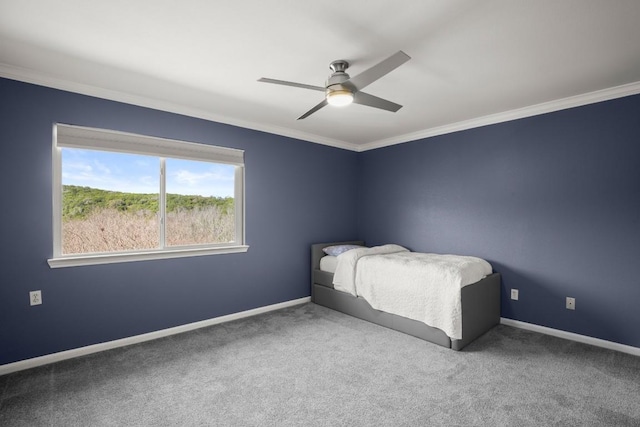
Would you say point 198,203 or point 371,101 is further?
point 198,203

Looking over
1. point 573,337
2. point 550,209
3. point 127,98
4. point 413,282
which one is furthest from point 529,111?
point 127,98

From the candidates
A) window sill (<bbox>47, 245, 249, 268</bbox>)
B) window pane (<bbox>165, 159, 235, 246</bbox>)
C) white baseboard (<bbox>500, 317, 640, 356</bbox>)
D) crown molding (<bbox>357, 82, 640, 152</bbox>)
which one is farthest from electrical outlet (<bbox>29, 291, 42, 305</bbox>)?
white baseboard (<bbox>500, 317, 640, 356</bbox>)

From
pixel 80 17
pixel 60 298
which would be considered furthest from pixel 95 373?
pixel 80 17

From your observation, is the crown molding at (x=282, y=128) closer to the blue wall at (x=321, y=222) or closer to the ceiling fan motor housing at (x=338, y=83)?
the blue wall at (x=321, y=222)

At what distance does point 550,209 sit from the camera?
3252mm

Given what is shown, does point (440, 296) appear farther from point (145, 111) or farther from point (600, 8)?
point (145, 111)

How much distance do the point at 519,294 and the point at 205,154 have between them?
379cm

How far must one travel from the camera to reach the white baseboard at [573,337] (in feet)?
9.21

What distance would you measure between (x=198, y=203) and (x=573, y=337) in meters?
4.11

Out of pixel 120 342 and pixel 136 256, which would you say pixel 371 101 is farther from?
pixel 120 342

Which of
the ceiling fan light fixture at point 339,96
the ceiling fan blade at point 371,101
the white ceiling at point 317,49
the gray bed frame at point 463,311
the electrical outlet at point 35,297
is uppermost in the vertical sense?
the white ceiling at point 317,49

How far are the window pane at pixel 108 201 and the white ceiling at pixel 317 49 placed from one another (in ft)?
2.00

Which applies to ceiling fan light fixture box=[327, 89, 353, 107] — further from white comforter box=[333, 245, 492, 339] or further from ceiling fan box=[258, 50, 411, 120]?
white comforter box=[333, 245, 492, 339]

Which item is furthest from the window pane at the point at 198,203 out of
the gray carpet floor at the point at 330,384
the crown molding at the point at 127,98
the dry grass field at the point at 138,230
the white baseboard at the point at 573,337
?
the white baseboard at the point at 573,337
